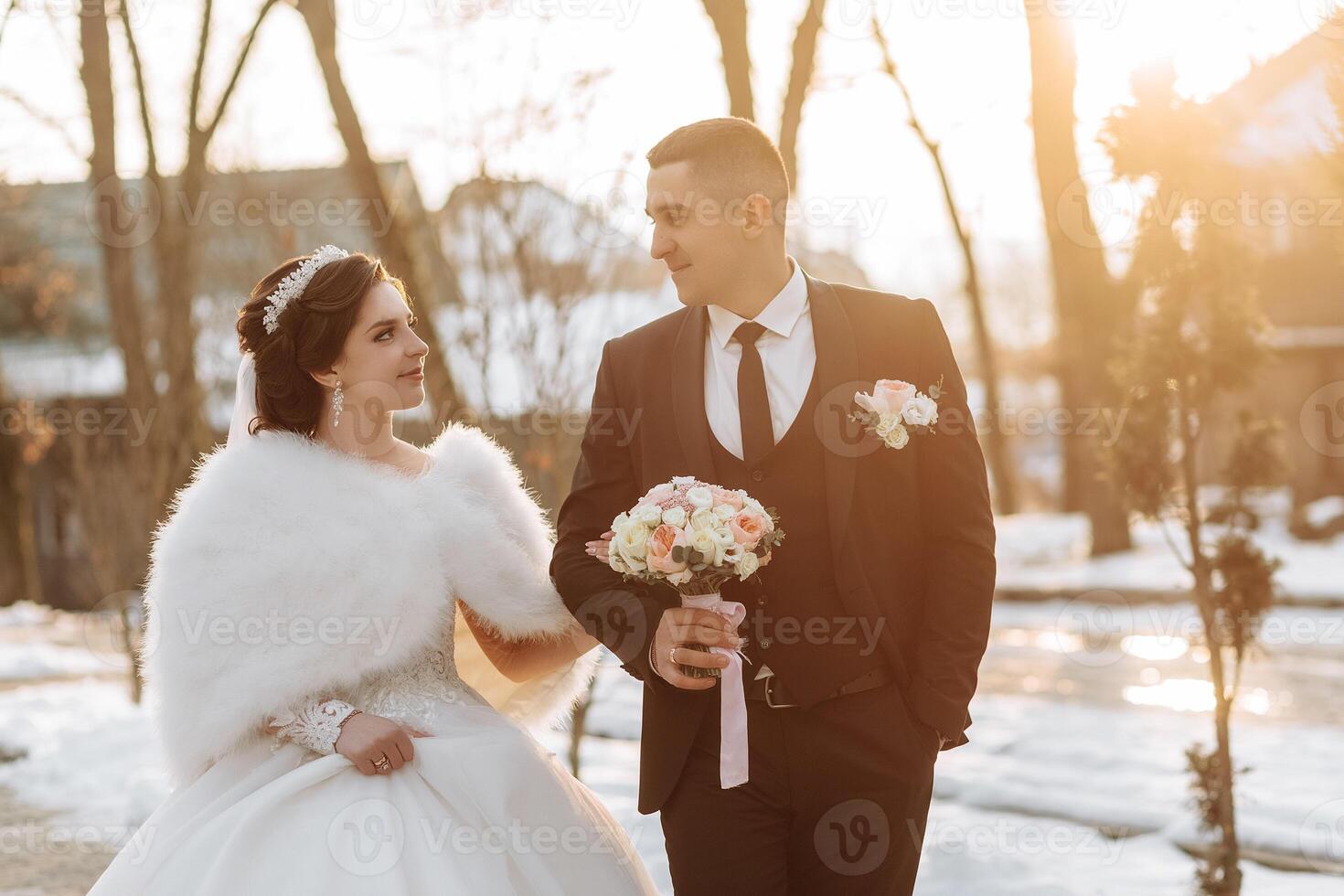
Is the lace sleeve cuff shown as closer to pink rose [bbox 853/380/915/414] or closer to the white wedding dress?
the white wedding dress

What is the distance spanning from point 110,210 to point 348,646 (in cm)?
774

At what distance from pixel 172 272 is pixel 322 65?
7.34 feet

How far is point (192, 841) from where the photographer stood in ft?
10.7

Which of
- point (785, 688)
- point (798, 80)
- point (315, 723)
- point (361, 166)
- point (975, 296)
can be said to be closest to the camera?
point (785, 688)

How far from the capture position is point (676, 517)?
116 inches

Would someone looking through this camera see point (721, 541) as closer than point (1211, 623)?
Yes

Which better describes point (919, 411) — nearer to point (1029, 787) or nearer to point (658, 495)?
point (658, 495)

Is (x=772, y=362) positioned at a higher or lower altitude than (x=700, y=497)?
higher

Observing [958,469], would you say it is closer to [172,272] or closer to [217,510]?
[217,510]

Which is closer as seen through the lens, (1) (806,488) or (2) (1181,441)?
(1) (806,488)

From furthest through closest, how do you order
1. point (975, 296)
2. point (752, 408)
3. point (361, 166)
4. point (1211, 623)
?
point (975, 296)
point (361, 166)
point (1211, 623)
point (752, 408)

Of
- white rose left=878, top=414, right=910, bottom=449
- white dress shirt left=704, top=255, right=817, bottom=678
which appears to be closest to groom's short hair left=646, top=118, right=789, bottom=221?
white dress shirt left=704, top=255, right=817, bottom=678

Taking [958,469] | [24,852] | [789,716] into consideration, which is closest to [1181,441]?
[958,469]

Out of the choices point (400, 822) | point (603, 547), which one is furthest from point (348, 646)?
point (603, 547)
